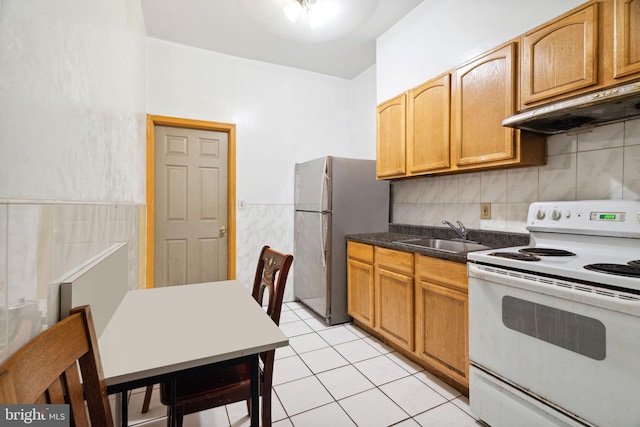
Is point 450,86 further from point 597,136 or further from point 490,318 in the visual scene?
point 490,318

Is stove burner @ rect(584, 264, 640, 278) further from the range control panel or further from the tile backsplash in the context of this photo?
the tile backsplash

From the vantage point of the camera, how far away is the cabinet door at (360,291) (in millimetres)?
2611

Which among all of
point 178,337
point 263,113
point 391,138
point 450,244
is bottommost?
point 178,337

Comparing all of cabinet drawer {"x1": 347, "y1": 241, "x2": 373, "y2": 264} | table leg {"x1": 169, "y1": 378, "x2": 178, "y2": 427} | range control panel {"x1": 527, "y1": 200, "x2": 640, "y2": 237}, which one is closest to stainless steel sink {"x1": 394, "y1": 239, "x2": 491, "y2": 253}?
cabinet drawer {"x1": 347, "y1": 241, "x2": 373, "y2": 264}

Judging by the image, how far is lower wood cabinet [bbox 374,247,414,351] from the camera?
2.18 meters

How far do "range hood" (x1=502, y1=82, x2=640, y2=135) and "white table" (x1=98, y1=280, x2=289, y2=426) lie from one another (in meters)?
1.63

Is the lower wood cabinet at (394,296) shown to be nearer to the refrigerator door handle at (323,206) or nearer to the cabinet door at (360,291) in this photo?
the cabinet door at (360,291)

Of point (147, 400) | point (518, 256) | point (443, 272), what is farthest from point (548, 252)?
point (147, 400)

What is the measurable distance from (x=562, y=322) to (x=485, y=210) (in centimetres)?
113

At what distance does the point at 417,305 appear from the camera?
2.12m

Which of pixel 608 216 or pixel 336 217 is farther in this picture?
pixel 336 217

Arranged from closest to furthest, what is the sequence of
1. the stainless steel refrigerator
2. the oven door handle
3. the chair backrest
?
1. the oven door handle
2. the chair backrest
3. the stainless steel refrigerator

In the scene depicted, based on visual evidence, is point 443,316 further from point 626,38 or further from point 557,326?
point 626,38

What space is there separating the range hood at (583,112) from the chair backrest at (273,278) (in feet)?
4.75
